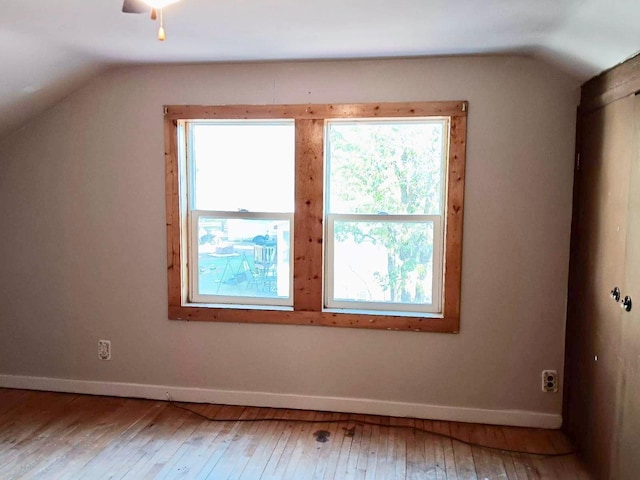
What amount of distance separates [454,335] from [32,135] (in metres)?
3.19

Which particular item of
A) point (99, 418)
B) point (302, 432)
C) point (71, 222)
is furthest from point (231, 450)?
point (71, 222)

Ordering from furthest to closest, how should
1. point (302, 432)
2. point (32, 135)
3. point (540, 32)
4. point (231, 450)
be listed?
point (32, 135)
point (302, 432)
point (231, 450)
point (540, 32)

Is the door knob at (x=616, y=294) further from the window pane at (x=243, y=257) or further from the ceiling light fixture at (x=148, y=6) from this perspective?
the ceiling light fixture at (x=148, y=6)

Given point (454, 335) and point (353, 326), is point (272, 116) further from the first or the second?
point (454, 335)

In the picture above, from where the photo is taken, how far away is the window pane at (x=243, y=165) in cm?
342

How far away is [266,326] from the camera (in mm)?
3457

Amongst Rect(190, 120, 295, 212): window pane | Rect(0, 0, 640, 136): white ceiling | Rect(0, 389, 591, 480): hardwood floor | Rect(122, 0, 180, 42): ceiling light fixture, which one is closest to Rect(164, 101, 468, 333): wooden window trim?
Rect(190, 120, 295, 212): window pane

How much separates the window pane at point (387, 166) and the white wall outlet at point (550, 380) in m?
1.22

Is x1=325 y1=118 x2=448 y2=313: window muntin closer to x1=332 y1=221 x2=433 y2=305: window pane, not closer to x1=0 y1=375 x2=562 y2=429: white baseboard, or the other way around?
x1=332 y1=221 x2=433 y2=305: window pane

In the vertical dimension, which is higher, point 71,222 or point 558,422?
point 71,222

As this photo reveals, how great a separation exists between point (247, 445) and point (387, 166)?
1.92 metres

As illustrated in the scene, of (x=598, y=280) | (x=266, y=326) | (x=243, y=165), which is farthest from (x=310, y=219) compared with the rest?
(x=598, y=280)

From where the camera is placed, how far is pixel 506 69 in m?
3.07

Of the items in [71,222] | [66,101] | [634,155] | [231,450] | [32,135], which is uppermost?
[66,101]
